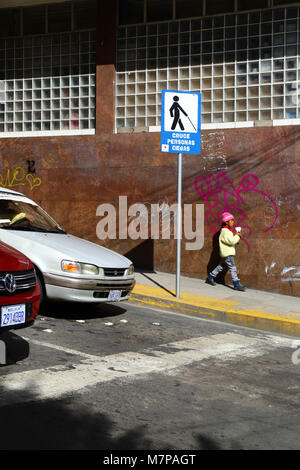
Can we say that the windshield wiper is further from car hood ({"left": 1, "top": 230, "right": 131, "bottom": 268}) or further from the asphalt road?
the asphalt road

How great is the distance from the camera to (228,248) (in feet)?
37.9

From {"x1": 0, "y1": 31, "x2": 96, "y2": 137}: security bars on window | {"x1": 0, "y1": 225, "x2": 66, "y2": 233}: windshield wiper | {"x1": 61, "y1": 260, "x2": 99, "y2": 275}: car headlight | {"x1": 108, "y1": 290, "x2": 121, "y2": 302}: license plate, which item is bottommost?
{"x1": 108, "y1": 290, "x2": 121, "y2": 302}: license plate

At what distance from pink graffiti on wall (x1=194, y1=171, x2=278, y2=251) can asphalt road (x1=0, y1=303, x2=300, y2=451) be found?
14.5 ft

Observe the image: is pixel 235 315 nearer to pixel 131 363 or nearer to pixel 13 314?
pixel 131 363

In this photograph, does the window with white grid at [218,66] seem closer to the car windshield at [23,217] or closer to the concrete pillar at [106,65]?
the concrete pillar at [106,65]

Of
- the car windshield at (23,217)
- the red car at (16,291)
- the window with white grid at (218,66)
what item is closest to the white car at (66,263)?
the car windshield at (23,217)

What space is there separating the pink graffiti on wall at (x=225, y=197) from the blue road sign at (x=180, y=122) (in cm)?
231

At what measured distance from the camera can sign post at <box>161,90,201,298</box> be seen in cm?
982

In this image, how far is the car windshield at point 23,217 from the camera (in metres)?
8.18

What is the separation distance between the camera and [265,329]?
8930 mm

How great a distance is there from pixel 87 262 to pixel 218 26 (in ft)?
24.6

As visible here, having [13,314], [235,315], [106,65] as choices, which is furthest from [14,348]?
[106,65]

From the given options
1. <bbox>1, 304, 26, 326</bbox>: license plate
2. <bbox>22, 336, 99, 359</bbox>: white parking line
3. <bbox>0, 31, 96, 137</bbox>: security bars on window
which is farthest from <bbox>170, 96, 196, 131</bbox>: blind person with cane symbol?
<bbox>1, 304, 26, 326</bbox>: license plate

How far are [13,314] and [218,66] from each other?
9159 mm
